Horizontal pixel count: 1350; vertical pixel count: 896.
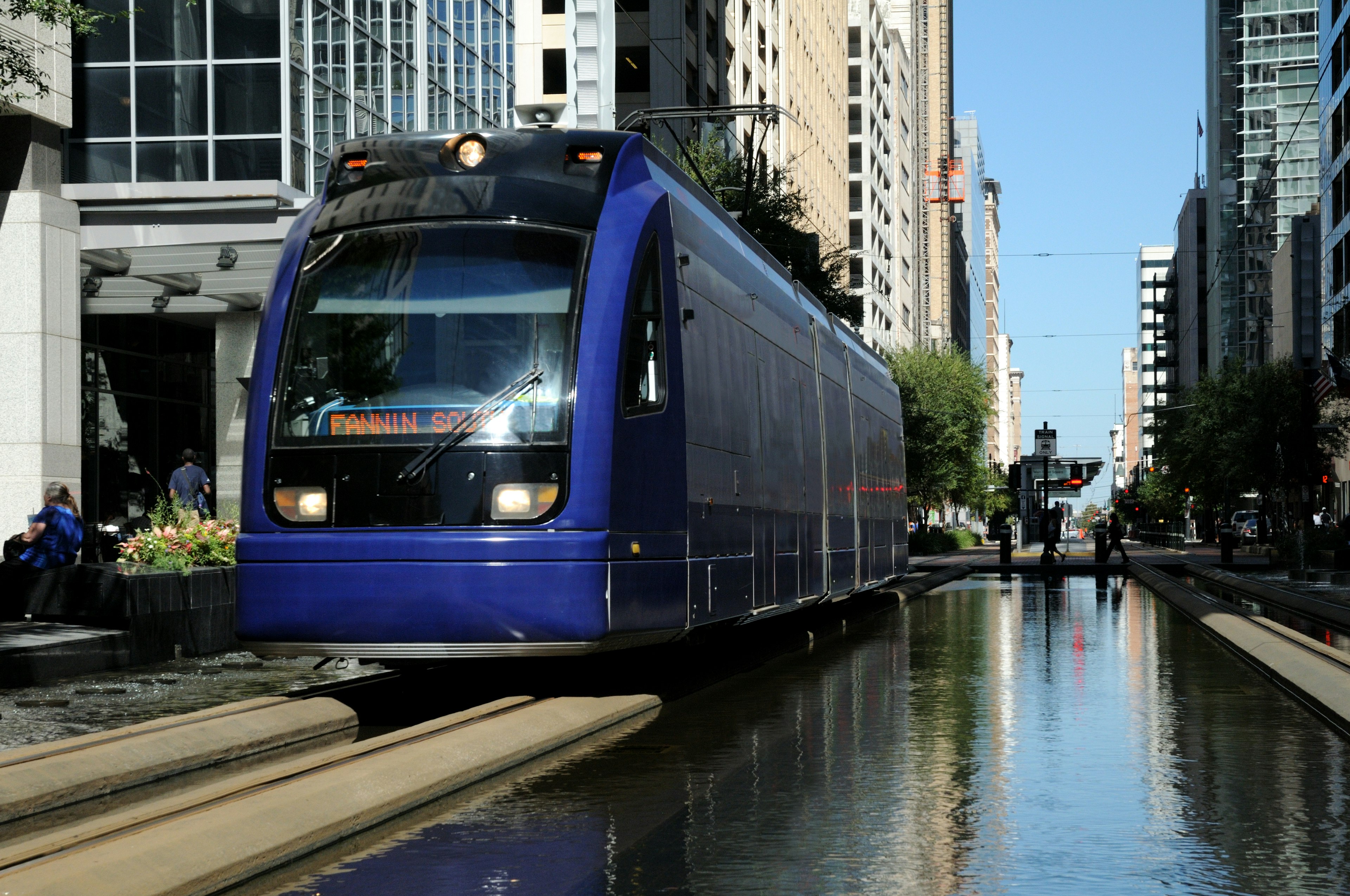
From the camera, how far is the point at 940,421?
73312 millimetres

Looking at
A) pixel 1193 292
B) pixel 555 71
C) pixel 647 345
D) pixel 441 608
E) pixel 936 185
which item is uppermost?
pixel 936 185

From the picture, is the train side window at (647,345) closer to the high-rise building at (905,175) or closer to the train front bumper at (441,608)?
the train front bumper at (441,608)

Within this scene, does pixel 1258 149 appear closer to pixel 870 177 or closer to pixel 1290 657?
pixel 870 177

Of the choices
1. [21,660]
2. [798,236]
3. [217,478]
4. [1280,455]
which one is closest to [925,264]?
[1280,455]

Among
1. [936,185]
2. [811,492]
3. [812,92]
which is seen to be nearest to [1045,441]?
[811,492]

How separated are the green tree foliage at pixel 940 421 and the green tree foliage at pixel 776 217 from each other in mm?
27155

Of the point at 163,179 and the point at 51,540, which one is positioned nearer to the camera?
the point at 51,540

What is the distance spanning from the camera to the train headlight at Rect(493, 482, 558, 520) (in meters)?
10.4

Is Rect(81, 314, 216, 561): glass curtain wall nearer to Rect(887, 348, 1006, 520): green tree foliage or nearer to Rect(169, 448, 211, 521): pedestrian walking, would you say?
Rect(169, 448, 211, 521): pedestrian walking

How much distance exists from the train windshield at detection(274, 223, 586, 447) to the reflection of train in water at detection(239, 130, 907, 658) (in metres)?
0.01

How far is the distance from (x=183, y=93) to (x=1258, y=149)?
10193cm

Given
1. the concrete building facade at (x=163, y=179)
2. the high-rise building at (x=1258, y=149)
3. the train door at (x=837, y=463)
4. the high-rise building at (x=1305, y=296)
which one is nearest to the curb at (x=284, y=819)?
the train door at (x=837, y=463)

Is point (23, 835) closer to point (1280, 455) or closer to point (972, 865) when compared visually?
point (972, 865)

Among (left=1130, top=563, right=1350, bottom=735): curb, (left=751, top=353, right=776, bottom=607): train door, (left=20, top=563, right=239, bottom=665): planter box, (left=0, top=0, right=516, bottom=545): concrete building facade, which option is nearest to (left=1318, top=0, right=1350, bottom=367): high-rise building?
(left=0, top=0, right=516, bottom=545): concrete building facade
